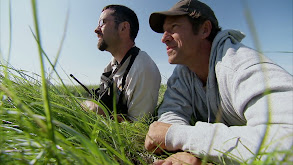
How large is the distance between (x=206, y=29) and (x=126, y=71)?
40.0 inches

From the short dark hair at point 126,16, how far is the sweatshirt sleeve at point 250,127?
2288mm

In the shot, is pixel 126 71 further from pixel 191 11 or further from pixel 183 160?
pixel 183 160

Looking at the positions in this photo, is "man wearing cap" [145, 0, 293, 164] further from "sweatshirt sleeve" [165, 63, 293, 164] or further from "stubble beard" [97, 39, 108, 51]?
"stubble beard" [97, 39, 108, 51]

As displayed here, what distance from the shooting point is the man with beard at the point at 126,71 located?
2.23 m

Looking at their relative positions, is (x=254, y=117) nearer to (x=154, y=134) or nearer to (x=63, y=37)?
(x=154, y=134)

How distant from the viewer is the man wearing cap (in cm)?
81

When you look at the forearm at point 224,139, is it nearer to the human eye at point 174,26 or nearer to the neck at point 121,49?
the human eye at point 174,26

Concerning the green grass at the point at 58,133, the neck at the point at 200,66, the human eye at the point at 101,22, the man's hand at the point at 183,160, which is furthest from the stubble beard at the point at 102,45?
the man's hand at the point at 183,160

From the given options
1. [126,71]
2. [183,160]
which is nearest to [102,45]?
[126,71]

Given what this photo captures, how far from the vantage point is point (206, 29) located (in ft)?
6.59

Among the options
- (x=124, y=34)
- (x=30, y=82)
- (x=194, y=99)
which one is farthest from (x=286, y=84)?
(x=124, y=34)

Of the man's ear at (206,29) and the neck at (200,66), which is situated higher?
the man's ear at (206,29)

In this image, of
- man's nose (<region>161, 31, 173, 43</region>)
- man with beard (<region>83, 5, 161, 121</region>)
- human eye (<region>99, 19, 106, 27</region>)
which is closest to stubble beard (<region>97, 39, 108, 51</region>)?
man with beard (<region>83, 5, 161, 121</region>)

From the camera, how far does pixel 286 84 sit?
2.97 feet
